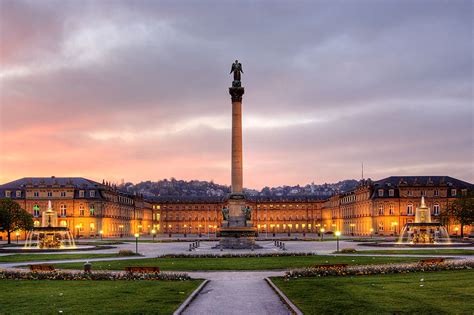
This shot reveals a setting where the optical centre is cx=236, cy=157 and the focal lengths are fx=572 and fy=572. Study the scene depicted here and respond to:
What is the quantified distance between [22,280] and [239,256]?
24135 millimetres

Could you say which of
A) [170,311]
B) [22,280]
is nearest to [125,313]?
[170,311]

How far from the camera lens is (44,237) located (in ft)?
236

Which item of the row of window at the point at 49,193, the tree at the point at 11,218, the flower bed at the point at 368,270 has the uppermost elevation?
the row of window at the point at 49,193

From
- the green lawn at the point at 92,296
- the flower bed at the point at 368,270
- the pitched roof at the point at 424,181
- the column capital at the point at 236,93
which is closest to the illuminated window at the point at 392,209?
the pitched roof at the point at 424,181

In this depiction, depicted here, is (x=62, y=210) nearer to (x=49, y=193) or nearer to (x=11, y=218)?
(x=49, y=193)

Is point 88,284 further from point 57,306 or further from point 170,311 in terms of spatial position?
point 170,311

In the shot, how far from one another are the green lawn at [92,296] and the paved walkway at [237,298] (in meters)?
0.90

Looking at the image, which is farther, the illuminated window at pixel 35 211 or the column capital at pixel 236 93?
the illuminated window at pixel 35 211

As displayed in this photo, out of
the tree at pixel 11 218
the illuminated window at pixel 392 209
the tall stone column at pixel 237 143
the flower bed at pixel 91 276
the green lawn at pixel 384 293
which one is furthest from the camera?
the illuminated window at pixel 392 209

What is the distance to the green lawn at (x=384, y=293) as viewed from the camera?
21156 millimetres

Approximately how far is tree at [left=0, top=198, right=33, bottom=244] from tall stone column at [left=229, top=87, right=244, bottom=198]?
3943 cm

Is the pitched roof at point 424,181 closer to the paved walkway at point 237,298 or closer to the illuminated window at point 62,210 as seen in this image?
the illuminated window at point 62,210

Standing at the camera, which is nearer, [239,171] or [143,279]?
[143,279]

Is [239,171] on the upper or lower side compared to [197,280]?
upper
